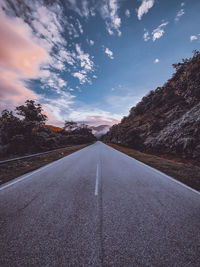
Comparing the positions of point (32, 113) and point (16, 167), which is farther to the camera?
point (32, 113)

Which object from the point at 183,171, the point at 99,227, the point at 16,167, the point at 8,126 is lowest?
the point at 16,167

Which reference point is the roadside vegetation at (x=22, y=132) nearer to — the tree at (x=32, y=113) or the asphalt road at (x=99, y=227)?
the tree at (x=32, y=113)

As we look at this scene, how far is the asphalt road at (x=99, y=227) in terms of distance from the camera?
64.6 inches

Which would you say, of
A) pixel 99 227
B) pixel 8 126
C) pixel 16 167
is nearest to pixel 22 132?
pixel 8 126

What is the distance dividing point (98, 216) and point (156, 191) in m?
2.53

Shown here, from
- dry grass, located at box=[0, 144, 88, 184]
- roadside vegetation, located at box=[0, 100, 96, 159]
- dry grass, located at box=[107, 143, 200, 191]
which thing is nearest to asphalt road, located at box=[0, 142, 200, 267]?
dry grass, located at box=[107, 143, 200, 191]

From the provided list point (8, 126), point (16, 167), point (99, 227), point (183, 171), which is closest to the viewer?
point (99, 227)

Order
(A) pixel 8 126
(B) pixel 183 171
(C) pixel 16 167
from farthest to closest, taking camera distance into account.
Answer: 1. (A) pixel 8 126
2. (C) pixel 16 167
3. (B) pixel 183 171

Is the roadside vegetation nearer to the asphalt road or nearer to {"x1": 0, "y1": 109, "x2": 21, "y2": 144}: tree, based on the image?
{"x1": 0, "y1": 109, "x2": 21, "y2": 144}: tree

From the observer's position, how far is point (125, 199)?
335cm

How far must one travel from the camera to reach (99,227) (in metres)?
2.26

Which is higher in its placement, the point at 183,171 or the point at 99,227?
the point at 183,171

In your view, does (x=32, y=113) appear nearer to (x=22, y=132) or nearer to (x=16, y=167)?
(x=22, y=132)

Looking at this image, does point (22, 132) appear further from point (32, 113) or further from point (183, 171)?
point (183, 171)
